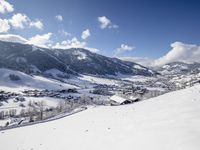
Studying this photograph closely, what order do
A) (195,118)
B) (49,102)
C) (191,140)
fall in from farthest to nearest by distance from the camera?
1. (49,102)
2. (195,118)
3. (191,140)

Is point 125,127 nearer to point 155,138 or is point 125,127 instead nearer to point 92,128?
point 92,128

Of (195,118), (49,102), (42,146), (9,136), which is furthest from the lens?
(49,102)

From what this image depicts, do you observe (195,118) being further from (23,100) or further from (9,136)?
(23,100)

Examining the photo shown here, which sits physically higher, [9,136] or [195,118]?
[195,118]

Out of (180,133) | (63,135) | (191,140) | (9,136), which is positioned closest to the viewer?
(191,140)

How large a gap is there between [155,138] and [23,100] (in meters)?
170

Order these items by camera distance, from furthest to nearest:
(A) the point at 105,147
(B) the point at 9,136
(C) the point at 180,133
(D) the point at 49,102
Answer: (D) the point at 49,102 < (B) the point at 9,136 < (A) the point at 105,147 < (C) the point at 180,133

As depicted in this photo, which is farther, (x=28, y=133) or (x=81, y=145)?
(x=28, y=133)

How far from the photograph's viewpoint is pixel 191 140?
12195mm

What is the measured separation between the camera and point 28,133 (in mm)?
23703

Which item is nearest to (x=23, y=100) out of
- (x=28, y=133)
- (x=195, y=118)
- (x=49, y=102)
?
(x=49, y=102)

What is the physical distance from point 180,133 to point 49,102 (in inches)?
6332

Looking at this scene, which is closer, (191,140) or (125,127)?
(191,140)

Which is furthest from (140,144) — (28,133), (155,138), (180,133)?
(28,133)
